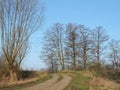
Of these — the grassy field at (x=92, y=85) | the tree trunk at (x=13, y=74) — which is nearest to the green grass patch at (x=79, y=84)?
the grassy field at (x=92, y=85)

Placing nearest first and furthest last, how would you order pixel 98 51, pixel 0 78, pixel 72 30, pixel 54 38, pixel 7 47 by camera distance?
pixel 7 47 → pixel 0 78 → pixel 98 51 → pixel 72 30 → pixel 54 38

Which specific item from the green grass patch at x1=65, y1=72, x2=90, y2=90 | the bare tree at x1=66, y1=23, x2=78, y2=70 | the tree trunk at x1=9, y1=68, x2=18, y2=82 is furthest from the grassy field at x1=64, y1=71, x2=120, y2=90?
the bare tree at x1=66, y1=23, x2=78, y2=70

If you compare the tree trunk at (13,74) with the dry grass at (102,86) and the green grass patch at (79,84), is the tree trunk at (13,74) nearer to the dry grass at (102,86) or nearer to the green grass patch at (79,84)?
the green grass patch at (79,84)

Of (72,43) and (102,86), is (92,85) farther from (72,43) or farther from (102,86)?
(72,43)

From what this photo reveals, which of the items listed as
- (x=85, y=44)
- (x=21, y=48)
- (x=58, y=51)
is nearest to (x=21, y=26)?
(x=21, y=48)

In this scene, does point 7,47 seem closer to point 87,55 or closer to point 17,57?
point 17,57

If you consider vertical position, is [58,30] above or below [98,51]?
above

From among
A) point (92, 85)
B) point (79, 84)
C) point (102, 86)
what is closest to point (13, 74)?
point (79, 84)

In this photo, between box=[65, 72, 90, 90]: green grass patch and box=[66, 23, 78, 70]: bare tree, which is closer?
box=[65, 72, 90, 90]: green grass patch

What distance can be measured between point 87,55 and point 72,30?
24.9 ft

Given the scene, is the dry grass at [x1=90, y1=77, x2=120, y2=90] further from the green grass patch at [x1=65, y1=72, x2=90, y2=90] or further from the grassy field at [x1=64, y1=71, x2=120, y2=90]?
the green grass patch at [x1=65, y1=72, x2=90, y2=90]

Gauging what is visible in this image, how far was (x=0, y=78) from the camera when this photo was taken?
41219mm

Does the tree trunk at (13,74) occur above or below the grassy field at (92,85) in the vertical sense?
above

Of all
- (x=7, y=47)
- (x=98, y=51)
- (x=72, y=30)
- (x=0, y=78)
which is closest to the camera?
(x=7, y=47)
